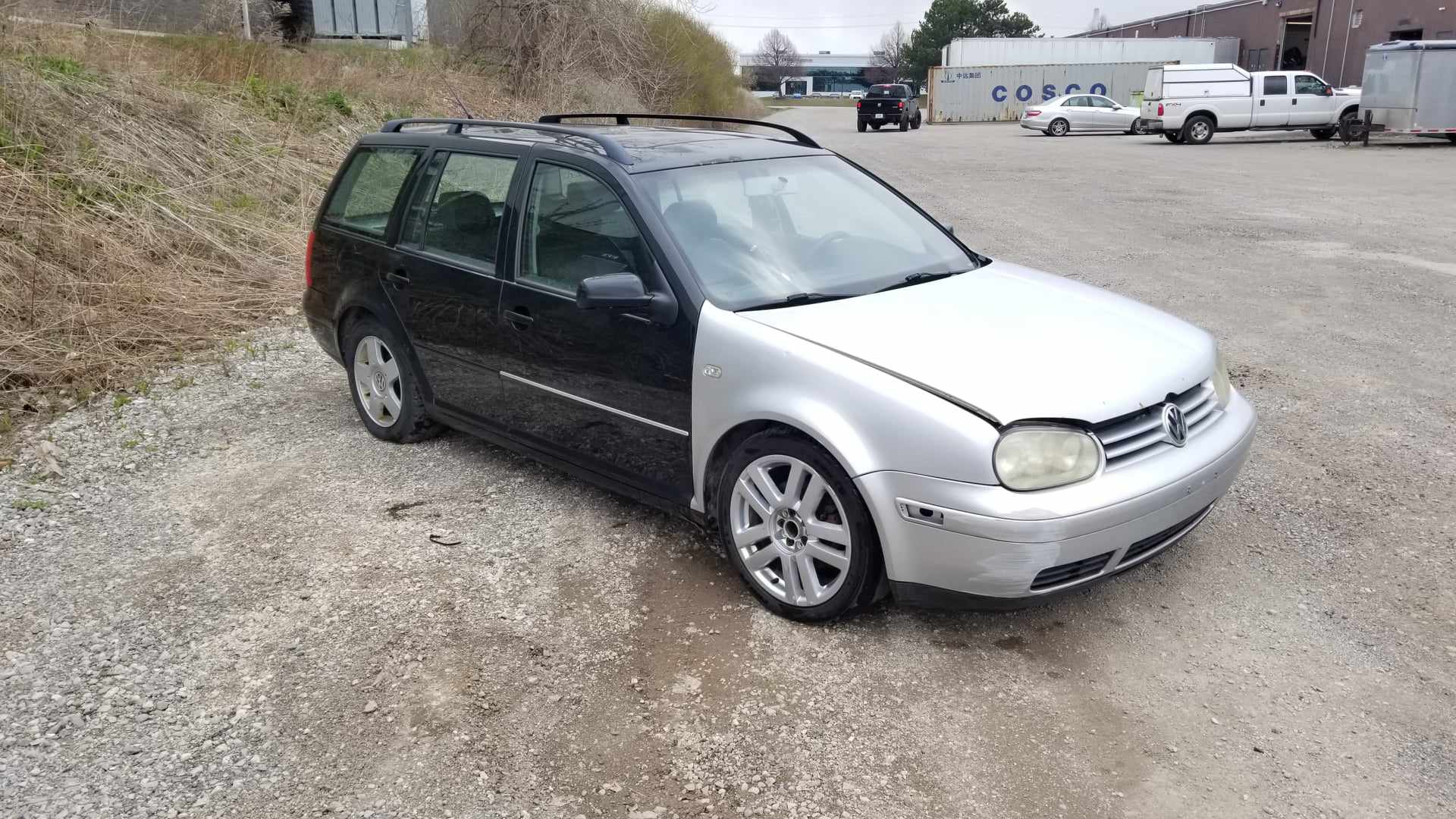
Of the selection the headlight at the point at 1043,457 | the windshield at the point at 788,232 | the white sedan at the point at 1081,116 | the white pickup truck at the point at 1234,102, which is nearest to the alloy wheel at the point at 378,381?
the windshield at the point at 788,232

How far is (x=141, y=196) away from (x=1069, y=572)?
28.7 feet

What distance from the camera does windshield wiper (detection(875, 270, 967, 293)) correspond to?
4.14 metres

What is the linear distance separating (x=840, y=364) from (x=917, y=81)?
100720mm

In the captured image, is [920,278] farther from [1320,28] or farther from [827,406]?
[1320,28]

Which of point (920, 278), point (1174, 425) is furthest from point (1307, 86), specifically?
point (1174, 425)

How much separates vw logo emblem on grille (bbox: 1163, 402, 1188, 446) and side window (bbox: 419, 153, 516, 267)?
2769 millimetres

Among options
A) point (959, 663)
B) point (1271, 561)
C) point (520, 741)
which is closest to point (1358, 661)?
point (1271, 561)

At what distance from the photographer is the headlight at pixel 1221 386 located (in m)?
3.86

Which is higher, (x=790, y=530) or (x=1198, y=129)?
(x=1198, y=129)

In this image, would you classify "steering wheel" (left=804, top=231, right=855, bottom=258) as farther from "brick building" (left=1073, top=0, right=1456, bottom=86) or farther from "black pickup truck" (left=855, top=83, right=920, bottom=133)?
"brick building" (left=1073, top=0, right=1456, bottom=86)

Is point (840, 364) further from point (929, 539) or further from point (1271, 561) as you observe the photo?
point (1271, 561)

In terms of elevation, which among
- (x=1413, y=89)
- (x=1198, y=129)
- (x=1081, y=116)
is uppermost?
(x=1413, y=89)

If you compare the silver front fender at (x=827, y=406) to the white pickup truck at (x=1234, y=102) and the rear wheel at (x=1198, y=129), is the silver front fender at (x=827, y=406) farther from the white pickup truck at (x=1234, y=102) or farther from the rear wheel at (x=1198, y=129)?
the rear wheel at (x=1198, y=129)

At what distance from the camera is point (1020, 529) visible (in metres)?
3.08
